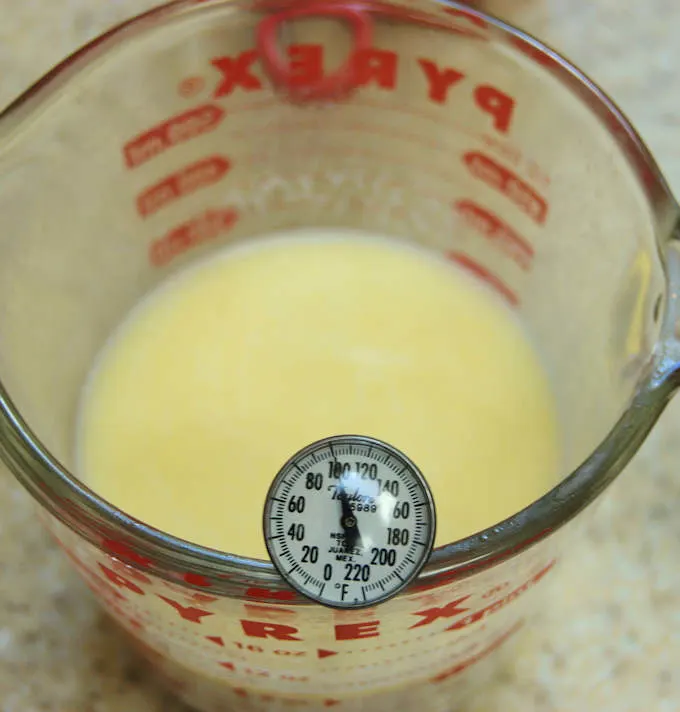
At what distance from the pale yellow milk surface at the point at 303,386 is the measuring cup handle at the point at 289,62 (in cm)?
14

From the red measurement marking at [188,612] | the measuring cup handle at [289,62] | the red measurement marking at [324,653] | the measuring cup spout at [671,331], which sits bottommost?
the red measurement marking at [324,653]

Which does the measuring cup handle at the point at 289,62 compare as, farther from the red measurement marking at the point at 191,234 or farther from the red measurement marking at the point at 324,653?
the red measurement marking at the point at 324,653

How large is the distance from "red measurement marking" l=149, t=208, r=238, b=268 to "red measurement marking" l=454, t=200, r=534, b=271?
0.21 meters

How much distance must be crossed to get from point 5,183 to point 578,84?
1.32ft

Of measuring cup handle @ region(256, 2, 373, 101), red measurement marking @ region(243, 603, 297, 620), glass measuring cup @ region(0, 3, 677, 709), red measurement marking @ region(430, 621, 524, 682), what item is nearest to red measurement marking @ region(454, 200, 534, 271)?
glass measuring cup @ region(0, 3, 677, 709)

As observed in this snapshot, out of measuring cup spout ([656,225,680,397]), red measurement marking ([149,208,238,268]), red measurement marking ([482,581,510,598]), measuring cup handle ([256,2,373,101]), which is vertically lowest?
red measurement marking ([482,581,510,598])

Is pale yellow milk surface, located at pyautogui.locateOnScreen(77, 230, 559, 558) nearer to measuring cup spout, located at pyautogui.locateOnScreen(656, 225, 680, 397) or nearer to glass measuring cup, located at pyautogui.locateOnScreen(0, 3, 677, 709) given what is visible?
glass measuring cup, located at pyautogui.locateOnScreen(0, 3, 677, 709)

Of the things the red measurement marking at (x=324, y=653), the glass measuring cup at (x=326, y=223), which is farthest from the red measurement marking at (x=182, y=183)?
the red measurement marking at (x=324, y=653)

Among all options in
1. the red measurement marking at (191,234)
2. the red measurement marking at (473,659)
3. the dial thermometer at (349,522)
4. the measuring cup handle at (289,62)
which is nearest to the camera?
the dial thermometer at (349,522)

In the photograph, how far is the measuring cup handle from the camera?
2.40 ft

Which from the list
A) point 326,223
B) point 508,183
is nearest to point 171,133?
point 326,223

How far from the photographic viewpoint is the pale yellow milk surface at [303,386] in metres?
0.69

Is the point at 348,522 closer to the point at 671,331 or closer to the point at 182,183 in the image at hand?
the point at 671,331

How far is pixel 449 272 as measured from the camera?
2.80 feet
